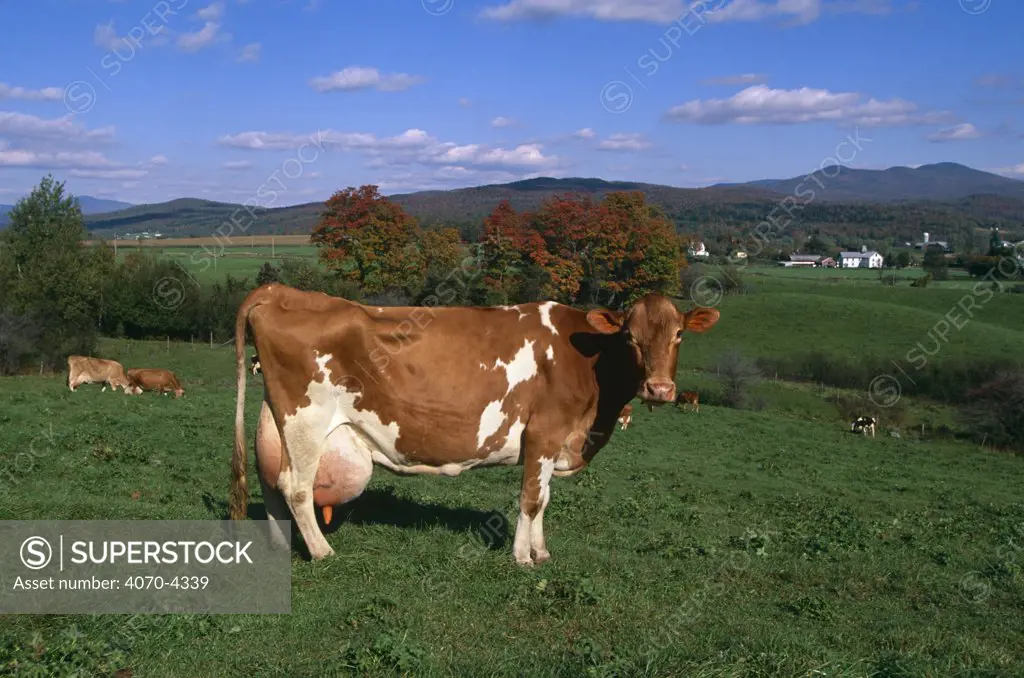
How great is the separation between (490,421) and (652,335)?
71.0 inches

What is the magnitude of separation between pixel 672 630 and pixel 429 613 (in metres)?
1.84

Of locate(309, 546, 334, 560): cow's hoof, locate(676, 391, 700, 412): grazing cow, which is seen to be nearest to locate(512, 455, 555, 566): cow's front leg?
locate(309, 546, 334, 560): cow's hoof

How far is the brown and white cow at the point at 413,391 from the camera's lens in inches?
323

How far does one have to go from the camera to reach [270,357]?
8242mm

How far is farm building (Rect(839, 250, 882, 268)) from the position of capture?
106 metres

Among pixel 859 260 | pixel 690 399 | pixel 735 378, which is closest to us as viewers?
pixel 690 399

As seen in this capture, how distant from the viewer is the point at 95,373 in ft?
102

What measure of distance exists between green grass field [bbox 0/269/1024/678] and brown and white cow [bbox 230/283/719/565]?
2.86 ft

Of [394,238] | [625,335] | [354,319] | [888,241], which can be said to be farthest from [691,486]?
[888,241]

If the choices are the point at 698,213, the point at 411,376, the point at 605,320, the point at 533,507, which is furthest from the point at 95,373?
the point at 698,213

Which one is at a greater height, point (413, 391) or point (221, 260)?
point (221, 260)

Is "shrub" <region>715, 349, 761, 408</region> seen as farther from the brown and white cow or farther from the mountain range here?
Result: the mountain range

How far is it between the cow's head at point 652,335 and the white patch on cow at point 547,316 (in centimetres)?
46

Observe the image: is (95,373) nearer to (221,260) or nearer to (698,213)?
(221,260)
